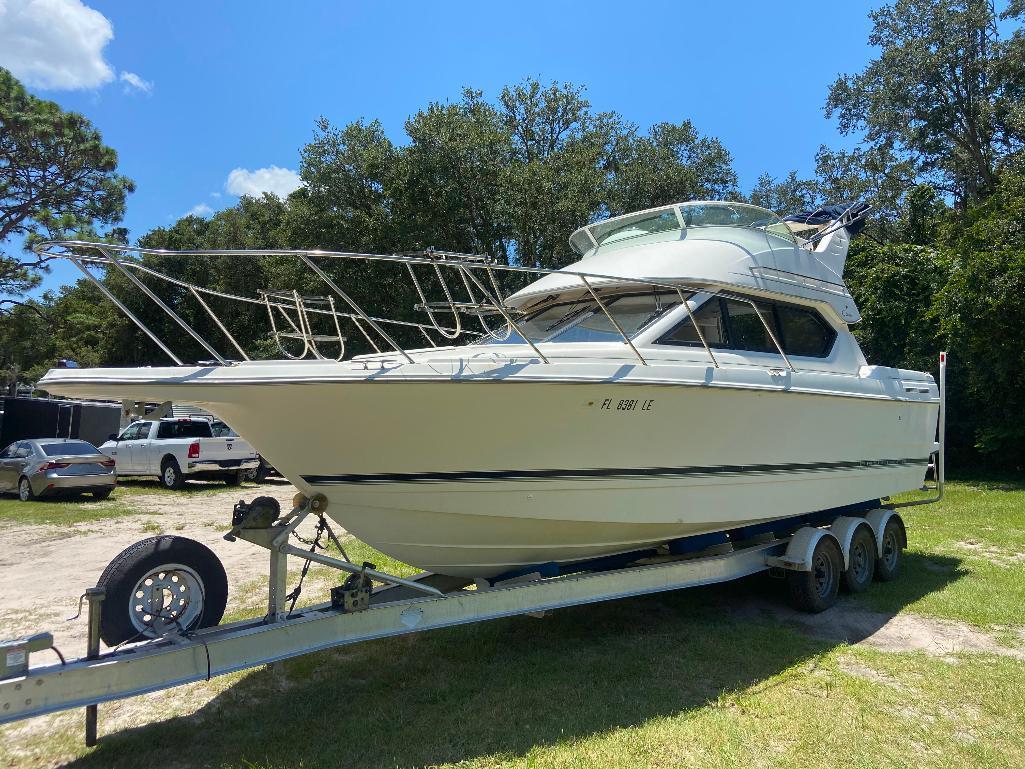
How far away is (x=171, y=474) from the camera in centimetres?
1510

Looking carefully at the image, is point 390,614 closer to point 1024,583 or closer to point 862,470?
point 862,470

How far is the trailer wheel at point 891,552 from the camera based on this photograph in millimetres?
6703

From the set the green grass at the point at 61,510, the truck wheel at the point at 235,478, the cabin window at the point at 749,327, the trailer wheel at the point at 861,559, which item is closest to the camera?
the cabin window at the point at 749,327

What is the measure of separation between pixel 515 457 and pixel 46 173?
83.8 feet

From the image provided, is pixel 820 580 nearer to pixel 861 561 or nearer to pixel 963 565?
pixel 861 561

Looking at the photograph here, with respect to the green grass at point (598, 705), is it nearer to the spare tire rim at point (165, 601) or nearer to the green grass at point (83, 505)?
the spare tire rim at point (165, 601)

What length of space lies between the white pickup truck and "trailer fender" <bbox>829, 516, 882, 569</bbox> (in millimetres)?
11858

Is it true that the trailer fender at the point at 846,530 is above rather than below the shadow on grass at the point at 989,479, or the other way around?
above

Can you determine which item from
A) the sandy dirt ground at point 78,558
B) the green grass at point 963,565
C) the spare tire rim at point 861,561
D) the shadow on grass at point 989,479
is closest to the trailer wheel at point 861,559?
the spare tire rim at point 861,561

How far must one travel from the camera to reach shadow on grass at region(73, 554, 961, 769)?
3527 mm

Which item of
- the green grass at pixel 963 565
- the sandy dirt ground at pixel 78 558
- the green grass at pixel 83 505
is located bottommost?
the green grass at pixel 83 505

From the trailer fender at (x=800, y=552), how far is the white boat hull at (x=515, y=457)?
54 centimetres

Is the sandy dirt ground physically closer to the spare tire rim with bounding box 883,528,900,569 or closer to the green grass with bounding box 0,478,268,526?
the green grass with bounding box 0,478,268,526

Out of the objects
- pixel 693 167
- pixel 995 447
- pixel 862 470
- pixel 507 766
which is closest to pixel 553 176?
pixel 693 167
